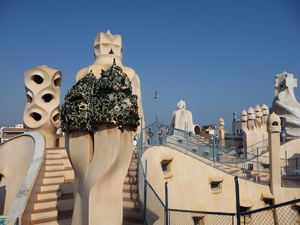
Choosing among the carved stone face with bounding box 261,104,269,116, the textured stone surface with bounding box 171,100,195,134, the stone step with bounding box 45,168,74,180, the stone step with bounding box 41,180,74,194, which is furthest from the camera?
the carved stone face with bounding box 261,104,269,116

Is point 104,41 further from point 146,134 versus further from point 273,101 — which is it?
point 273,101

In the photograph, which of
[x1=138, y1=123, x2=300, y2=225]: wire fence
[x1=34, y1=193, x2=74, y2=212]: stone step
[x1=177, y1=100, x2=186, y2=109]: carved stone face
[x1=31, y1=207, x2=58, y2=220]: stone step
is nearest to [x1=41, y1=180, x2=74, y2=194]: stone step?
[x1=34, y1=193, x2=74, y2=212]: stone step

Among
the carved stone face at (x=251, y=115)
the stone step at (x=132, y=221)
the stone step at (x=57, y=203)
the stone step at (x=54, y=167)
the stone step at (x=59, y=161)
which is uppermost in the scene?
the carved stone face at (x=251, y=115)

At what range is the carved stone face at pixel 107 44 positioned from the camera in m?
13.0

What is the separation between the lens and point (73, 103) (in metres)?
4.18

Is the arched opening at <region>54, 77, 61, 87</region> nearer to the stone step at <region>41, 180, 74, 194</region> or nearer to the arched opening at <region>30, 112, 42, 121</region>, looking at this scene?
the arched opening at <region>30, 112, 42, 121</region>

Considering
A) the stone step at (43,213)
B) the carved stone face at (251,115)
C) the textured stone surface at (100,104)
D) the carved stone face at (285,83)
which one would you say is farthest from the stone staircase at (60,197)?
the carved stone face at (285,83)

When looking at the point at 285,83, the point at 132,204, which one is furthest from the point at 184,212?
the point at 285,83

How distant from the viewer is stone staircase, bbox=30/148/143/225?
5.43 m

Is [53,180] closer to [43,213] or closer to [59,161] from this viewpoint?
A: [59,161]

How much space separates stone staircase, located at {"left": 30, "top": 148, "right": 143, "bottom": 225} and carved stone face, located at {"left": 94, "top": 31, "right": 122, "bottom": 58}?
23.3ft

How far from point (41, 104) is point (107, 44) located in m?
4.77

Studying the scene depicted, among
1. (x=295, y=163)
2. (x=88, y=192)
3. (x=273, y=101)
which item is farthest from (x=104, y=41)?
(x=273, y=101)

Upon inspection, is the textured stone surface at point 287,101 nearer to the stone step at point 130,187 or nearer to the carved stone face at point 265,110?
the carved stone face at point 265,110
